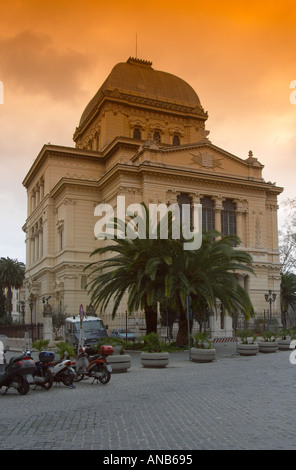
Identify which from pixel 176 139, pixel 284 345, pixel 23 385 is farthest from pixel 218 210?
pixel 23 385

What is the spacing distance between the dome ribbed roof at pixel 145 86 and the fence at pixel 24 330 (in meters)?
26.8

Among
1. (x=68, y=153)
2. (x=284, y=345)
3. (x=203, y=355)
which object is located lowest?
(x=284, y=345)

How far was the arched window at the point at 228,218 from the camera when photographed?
49.2 meters

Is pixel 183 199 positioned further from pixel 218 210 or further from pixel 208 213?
pixel 218 210

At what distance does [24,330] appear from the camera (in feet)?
123

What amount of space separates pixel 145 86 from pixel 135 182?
18.5m

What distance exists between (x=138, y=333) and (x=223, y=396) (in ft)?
91.2

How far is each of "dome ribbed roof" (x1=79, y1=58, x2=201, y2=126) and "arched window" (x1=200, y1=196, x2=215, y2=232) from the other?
52.1 ft

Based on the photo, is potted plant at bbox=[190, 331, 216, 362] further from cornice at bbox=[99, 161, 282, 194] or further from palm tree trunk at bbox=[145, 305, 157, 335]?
cornice at bbox=[99, 161, 282, 194]

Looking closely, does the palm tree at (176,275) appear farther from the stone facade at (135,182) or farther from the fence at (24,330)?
the stone facade at (135,182)

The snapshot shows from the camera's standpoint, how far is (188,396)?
1122cm

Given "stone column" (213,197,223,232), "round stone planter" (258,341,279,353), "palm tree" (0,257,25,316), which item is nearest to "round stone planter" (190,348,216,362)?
"round stone planter" (258,341,279,353)

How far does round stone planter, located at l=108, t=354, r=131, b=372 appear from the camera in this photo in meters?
16.9
